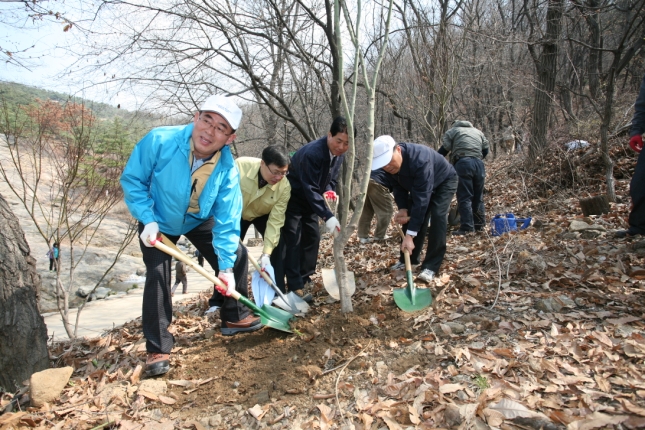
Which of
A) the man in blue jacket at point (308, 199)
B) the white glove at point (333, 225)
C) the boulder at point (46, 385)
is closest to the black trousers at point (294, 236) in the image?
the man in blue jacket at point (308, 199)

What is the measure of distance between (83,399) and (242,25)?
19.8 feet

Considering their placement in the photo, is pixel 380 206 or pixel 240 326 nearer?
pixel 240 326

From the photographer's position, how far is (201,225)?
305 centimetres

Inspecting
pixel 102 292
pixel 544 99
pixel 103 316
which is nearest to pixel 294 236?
pixel 103 316

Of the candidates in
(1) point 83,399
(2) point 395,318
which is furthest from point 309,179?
(1) point 83,399

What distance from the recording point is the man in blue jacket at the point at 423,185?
11.5 ft

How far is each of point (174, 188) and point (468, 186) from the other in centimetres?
Answer: 441

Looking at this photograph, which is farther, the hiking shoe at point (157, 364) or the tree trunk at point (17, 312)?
the hiking shoe at point (157, 364)

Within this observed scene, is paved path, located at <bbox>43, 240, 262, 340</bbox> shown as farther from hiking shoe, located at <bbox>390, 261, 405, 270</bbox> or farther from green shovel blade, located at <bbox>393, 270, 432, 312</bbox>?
green shovel blade, located at <bbox>393, 270, 432, 312</bbox>

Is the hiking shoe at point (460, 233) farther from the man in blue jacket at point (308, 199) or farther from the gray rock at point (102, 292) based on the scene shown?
the gray rock at point (102, 292)

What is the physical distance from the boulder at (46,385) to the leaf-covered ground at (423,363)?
67 millimetres

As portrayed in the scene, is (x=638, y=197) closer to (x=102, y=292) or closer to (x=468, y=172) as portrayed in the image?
(x=468, y=172)

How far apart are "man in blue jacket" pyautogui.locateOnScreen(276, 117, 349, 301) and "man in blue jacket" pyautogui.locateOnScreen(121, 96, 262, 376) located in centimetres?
97

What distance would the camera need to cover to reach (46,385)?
2.45m
